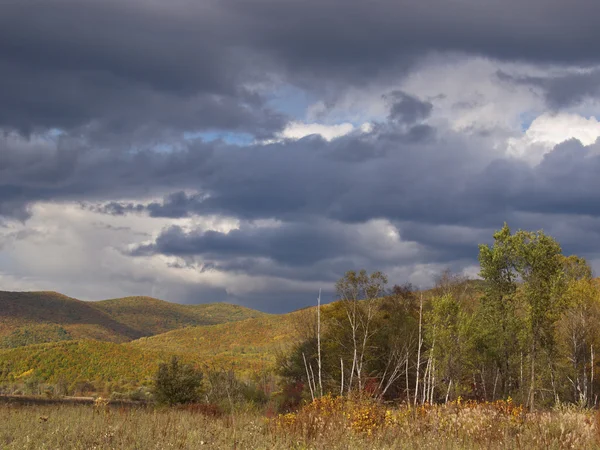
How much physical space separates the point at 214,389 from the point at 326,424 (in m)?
28.1

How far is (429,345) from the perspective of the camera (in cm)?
4478

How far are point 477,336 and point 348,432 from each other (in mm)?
32470

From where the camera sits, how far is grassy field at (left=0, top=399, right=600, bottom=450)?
12758 millimetres

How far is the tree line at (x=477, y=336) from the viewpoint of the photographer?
3638 centimetres

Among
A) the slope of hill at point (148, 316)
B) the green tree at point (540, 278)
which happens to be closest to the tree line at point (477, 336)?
the green tree at point (540, 278)

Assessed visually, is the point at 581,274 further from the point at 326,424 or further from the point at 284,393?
the point at 326,424

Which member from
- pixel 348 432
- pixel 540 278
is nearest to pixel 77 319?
pixel 540 278

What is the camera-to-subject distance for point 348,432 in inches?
549

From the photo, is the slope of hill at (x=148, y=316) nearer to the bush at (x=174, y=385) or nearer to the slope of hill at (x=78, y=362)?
the slope of hill at (x=78, y=362)

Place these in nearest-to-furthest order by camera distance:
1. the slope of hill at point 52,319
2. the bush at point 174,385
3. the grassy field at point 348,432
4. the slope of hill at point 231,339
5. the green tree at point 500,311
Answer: the grassy field at point 348,432, the bush at point 174,385, the green tree at point 500,311, the slope of hill at point 231,339, the slope of hill at point 52,319

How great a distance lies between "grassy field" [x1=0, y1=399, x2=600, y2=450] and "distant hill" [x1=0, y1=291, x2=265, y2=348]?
10902 centimetres

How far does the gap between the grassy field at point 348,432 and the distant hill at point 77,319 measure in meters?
109

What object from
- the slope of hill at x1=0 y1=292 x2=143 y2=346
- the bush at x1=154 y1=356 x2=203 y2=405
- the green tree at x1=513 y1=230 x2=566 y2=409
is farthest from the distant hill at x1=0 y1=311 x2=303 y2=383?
the slope of hill at x1=0 y1=292 x2=143 y2=346

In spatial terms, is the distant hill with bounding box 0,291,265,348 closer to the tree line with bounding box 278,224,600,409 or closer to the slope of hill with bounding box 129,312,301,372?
the slope of hill with bounding box 129,312,301,372
